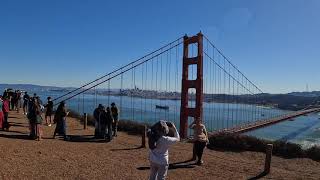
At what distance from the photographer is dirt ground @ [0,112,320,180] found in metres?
10.2

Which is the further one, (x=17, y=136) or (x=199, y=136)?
(x=17, y=136)

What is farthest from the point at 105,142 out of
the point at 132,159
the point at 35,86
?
the point at 35,86

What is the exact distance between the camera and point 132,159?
488 inches

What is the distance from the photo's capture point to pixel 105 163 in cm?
1152

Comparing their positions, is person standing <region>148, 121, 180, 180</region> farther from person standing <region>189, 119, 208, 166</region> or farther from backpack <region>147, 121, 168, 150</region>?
person standing <region>189, 119, 208, 166</region>

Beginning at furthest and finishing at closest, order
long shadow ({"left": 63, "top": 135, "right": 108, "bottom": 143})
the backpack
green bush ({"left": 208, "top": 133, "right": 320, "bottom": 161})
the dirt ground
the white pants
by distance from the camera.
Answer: green bush ({"left": 208, "top": 133, "right": 320, "bottom": 161}) < long shadow ({"left": 63, "top": 135, "right": 108, "bottom": 143}) < the dirt ground < the white pants < the backpack

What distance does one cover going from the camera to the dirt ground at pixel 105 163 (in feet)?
33.4

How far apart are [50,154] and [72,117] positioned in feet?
48.8

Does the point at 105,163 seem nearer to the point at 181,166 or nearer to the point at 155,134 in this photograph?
the point at 181,166

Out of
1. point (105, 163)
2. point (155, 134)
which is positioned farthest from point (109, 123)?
point (155, 134)

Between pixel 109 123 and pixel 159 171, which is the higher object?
pixel 109 123

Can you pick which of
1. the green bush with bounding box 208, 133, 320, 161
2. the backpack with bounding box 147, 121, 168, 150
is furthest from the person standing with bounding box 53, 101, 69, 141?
the backpack with bounding box 147, 121, 168, 150

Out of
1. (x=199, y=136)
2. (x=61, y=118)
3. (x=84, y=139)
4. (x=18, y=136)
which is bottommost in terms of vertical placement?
(x=84, y=139)

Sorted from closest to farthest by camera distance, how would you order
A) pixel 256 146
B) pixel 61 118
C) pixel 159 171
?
pixel 159 171 → pixel 61 118 → pixel 256 146
